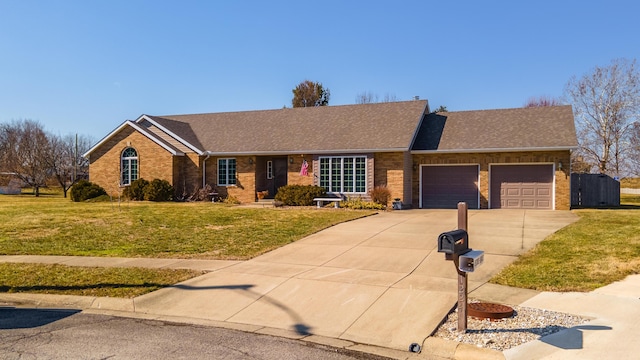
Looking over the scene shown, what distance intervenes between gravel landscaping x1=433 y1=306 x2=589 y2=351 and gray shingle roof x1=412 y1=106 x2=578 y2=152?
16775 millimetres

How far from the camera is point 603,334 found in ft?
19.2

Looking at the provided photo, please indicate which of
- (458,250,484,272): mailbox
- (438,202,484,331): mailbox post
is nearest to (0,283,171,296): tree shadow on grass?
(438,202,484,331): mailbox post

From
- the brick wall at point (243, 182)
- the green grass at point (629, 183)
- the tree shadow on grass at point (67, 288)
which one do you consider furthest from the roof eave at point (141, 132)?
the green grass at point (629, 183)

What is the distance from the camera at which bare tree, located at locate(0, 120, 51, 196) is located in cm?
4384

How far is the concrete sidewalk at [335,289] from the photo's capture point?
667 centimetres

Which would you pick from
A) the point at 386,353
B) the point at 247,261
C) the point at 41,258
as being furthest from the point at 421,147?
the point at 386,353

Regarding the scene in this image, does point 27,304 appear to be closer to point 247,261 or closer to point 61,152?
point 247,261

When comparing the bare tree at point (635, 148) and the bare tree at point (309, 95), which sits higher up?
the bare tree at point (309, 95)

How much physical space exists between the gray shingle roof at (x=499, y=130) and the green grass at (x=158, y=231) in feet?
24.3

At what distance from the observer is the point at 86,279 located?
30.5 feet

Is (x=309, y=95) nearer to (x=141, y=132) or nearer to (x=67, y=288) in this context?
(x=141, y=132)

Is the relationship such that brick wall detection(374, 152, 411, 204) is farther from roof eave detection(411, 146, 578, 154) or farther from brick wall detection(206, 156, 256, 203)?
brick wall detection(206, 156, 256, 203)

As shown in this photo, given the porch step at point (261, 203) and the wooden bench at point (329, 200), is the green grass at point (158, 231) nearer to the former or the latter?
the wooden bench at point (329, 200)

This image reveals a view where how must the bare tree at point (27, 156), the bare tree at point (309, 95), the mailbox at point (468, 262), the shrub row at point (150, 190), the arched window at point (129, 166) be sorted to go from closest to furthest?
the mailbox at point (468, 262)
the shrub row at point (150, 190)
the arched window at point (129, 166)
the bare tree at point (27, 156)
the bare tree at point (309, 95)
